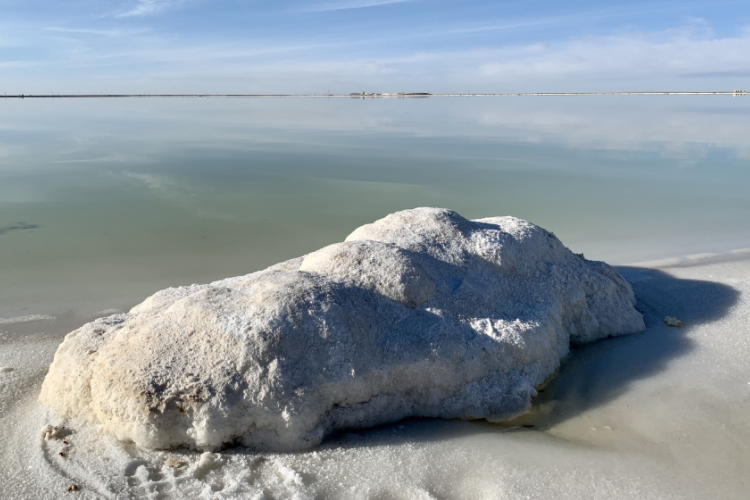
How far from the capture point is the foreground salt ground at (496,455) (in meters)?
3.47

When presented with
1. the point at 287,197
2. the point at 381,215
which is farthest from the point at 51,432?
the point at 287,197

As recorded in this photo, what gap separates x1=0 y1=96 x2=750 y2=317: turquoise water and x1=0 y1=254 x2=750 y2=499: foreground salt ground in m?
3.32

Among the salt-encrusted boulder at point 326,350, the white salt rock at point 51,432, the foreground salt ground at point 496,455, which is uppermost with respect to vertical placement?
the salt-encrusted boulder at point 326,350

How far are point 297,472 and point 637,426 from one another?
2.58 m

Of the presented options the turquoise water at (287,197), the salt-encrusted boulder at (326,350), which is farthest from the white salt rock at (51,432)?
the turquoise water at (287,197)

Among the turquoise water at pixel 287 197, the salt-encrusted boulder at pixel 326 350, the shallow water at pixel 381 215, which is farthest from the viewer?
the turquoise water at pixel 287 197

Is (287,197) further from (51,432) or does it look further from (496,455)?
(496,455)

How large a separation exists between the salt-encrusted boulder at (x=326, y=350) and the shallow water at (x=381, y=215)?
0.17 metres

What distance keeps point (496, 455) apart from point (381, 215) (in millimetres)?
7424

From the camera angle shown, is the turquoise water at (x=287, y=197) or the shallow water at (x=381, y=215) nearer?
the shallow water at (x=381, y=215)

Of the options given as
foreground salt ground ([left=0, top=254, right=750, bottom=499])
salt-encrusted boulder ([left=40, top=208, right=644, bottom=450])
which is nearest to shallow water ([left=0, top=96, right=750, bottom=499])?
foreground salt ground ([left=0, top=254, right=750, bottom=499])

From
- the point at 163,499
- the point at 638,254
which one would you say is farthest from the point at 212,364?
the point at 638,254

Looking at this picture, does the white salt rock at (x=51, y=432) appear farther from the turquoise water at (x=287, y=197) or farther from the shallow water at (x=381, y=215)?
the turquoise water at (x=287, y=197)

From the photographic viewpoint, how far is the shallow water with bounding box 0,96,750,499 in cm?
360
